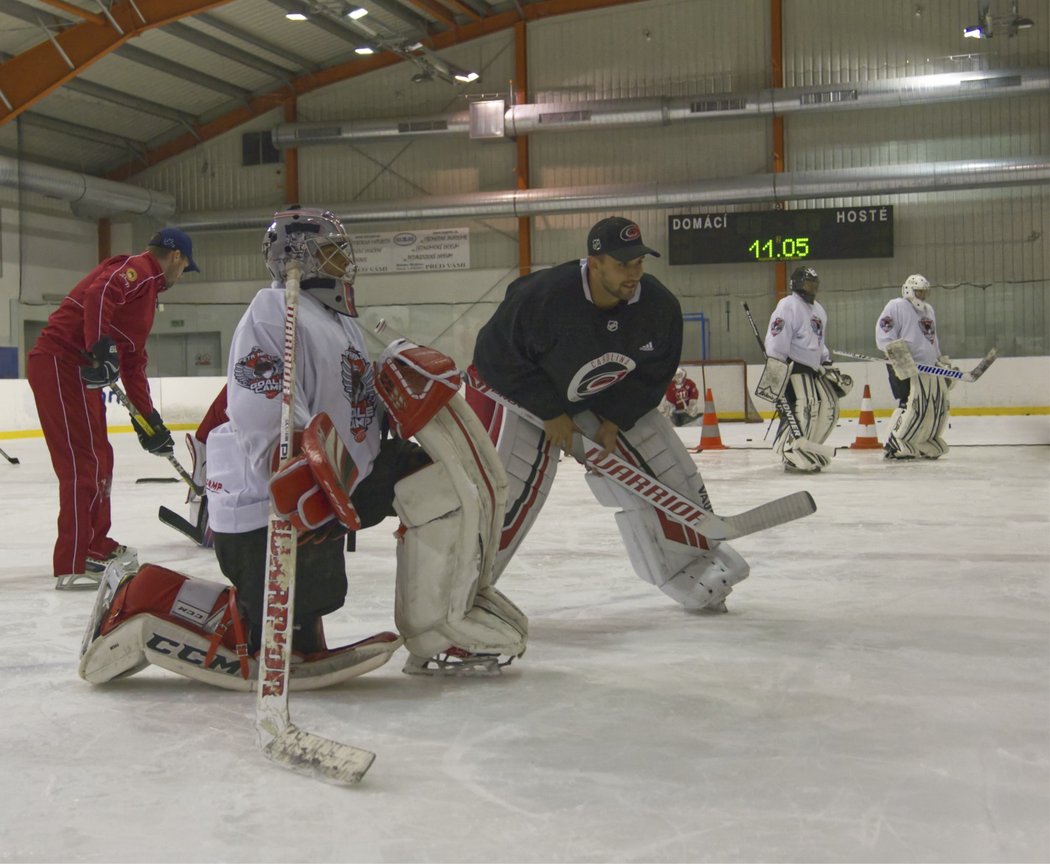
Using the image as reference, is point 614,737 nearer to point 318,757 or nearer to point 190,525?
point 318,757

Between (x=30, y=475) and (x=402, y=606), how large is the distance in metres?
7.44

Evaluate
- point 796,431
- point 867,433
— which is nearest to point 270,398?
point 796,431

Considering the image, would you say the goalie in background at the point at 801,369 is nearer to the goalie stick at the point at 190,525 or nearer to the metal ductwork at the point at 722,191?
the goalie stick at the point at 190,525

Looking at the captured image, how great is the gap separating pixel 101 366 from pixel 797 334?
5.75 m

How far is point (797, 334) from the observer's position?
874 centimetres

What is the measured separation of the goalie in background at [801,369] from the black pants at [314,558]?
6180 millimetres

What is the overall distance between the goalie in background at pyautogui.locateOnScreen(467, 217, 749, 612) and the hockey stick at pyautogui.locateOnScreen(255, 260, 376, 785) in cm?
107

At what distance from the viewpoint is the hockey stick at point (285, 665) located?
2080 millimetres

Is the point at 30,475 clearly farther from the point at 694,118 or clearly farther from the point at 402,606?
the point at 694,118

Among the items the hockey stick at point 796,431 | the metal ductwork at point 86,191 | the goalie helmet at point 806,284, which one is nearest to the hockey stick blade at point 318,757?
the hockey stick at point 796,431

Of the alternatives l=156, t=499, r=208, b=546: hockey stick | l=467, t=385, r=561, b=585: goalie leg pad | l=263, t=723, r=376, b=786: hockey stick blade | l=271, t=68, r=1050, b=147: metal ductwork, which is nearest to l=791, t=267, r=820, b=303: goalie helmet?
l=156, t=499, r=208, b=546: hockey stick

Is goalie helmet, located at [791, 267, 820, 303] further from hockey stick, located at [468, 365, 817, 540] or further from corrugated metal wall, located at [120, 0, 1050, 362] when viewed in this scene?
corrugated metal wall, located at [120, 0, 1050, 362]

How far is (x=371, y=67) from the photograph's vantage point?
20297 mm

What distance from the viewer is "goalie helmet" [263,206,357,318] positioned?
270cm
